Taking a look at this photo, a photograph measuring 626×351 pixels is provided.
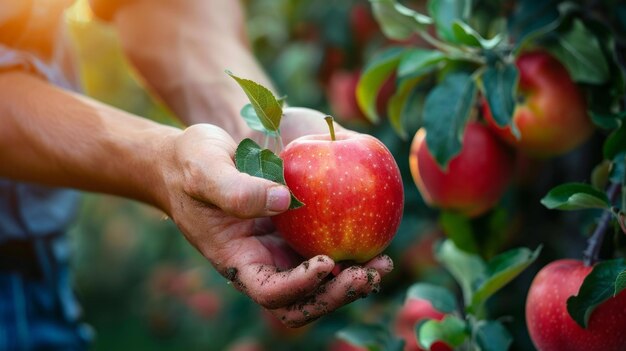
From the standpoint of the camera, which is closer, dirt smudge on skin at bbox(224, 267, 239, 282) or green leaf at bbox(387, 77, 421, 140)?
dirt smudge on skin at bbox(224, 267, 239, 282)

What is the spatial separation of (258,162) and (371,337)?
1.64 feet

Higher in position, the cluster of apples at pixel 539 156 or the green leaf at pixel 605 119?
the green leaf at pixel 605 119

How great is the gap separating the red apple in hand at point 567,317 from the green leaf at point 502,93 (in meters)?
0.22

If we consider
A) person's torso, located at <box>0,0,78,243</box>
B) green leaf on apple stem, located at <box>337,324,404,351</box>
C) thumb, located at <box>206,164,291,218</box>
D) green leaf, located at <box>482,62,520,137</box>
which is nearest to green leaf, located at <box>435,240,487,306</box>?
green leaf on apple stem, located at <box>337,324,404,351</box>

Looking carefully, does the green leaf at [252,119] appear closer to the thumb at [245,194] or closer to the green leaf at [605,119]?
the thumb at [245,194]

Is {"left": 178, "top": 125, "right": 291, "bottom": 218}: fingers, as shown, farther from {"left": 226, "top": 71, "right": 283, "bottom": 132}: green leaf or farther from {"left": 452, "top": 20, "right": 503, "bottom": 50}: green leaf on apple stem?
{"left": 452, "top": 20, "right": 503, "bottom": 50}: green leaf on apple stem

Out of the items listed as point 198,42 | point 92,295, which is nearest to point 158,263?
point 92,295

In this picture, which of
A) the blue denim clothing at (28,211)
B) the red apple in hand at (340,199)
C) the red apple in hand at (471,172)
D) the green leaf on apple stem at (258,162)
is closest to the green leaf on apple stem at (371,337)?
the red apple in hand at (471,172)

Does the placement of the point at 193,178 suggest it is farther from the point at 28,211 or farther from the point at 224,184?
the point at 28,211

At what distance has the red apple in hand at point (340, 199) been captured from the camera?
0.88 m

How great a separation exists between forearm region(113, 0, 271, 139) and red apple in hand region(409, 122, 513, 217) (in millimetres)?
320

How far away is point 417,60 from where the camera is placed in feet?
3.63

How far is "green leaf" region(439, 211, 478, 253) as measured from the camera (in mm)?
1266

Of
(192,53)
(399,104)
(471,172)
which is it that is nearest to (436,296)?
(471,172)
